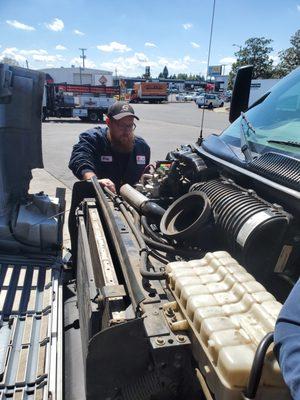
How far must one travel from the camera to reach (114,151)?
4.19 meters

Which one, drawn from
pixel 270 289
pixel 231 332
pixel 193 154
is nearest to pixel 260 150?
pixel 193 154

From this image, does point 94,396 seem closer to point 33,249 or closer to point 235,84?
point 33,249

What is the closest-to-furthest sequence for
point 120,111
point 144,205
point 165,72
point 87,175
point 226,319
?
1. point 226,319
2. point 144,205
3. point 87,175
4. point 120,111
5. point 165,72

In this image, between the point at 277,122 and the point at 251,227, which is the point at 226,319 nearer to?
the point at 251,227

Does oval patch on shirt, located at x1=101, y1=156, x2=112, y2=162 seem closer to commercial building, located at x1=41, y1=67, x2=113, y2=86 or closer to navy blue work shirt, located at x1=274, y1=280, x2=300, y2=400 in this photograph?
navy blue work shirt, located at x1=274, y1=280, x2=300, y2=400

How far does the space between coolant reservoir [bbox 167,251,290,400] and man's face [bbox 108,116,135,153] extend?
2.58 metres

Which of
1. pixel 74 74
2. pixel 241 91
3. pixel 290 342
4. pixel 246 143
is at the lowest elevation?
pixel 290 342

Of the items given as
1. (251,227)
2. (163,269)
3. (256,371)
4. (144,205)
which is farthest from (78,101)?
(256,371)

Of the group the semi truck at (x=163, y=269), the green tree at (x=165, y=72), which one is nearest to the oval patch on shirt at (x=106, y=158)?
the semi truck at (x=163, y=269)

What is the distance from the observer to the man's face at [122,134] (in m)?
3.94

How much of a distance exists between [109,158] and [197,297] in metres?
2.97

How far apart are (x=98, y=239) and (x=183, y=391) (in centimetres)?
107

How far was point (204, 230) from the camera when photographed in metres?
1.97

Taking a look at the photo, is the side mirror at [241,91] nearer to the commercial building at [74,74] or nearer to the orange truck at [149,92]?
the commercial building at [74,74]
